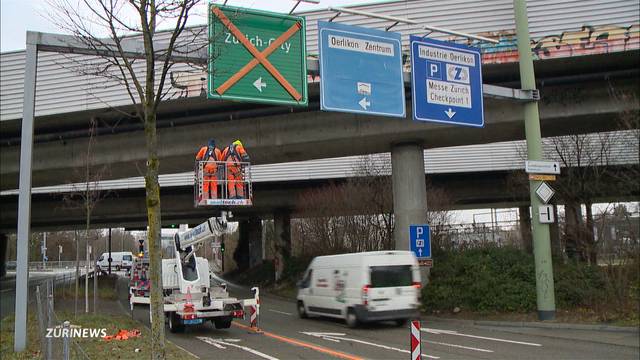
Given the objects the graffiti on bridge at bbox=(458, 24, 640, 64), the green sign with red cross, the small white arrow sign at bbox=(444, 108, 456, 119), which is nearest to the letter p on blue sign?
the small white arrow sign at bbox=(444, 108, 456, 119)

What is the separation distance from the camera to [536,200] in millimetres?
17078

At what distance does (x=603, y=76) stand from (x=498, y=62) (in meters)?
3.89

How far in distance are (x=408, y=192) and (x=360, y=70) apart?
8.29 meters

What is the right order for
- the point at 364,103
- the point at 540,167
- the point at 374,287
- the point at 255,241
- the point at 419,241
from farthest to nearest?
1. the point at 255,241
2. the point at 419,241
3. the point at 540,167
4. the point at 374,287
5. the point at 364,103

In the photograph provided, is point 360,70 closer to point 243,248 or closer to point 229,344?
point 229,344

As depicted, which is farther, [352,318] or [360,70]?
[352,318]

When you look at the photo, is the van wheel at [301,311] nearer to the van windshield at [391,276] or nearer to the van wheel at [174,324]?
the van windshield at [391,276]

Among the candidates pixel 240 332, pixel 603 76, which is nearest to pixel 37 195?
pixel 240 332

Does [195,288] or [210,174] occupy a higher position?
[210,174]

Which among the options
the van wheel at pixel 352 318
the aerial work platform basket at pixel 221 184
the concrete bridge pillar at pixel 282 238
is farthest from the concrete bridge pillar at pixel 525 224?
the aerial work platform basket at pixel 221 184

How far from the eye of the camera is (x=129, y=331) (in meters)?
14.6

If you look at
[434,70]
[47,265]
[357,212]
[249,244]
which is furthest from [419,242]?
[47,265]

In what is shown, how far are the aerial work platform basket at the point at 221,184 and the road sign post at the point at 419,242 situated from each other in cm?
783

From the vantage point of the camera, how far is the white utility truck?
15.5m
